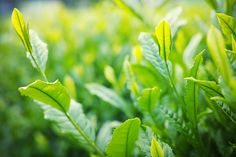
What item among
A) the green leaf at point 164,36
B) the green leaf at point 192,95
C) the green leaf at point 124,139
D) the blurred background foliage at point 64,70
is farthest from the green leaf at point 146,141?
the blurred background foliage at point 64,70

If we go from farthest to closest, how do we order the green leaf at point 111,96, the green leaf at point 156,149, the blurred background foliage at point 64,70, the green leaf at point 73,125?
1. the blurred background foliage at point 64,70
2. the green leaf at point 111,96
3. the green leaf at point 73,125
4. the green leaf at point 156,149

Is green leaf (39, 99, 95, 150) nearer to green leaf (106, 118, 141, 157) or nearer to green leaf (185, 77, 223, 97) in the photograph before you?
green leaf (106, 118, 141, 157)

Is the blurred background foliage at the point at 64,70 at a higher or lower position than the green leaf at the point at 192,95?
lower

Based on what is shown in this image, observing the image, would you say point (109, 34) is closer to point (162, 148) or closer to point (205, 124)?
point (205, 124)

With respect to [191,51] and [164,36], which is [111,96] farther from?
[164,36]

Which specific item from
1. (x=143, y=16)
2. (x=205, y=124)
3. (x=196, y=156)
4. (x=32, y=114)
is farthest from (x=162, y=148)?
(x=32, y=114)

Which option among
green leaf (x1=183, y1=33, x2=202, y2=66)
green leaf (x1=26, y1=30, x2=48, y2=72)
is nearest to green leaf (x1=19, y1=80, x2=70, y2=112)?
green leaf (x1=26, y1=30, x2=48, y2=72)

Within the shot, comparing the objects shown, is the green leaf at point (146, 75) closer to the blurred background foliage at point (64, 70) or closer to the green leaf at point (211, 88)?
the green leaf at point (211, 88)
